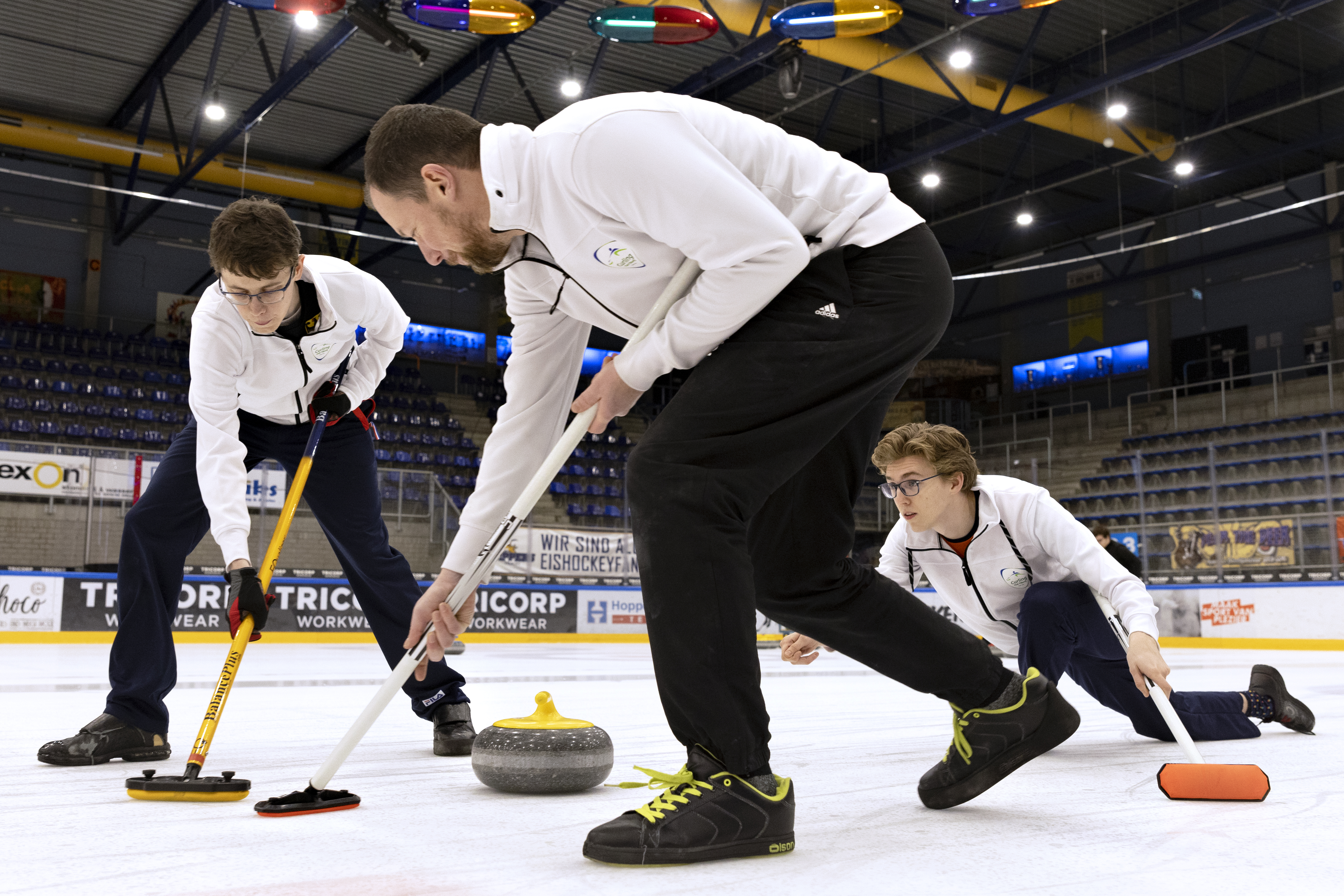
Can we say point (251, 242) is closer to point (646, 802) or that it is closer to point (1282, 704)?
point (646, 802)

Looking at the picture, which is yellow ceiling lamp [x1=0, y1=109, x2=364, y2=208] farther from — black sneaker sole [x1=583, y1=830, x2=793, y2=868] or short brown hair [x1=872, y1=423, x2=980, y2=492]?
black sneaker sole [x1=583, y1=830, x2=793, y2=868]

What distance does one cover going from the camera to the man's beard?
1493 millimetres

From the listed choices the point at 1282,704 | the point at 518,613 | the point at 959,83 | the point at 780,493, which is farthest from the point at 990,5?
the point at 518,613

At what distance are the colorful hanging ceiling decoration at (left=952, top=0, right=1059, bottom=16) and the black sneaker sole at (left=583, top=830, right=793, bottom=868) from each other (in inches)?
263

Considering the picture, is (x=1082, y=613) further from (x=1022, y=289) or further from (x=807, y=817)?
(x=1022, y=289)

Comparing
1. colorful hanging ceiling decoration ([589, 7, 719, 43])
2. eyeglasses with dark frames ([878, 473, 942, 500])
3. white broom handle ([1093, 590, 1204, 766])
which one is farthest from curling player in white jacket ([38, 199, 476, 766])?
colorful hanging ceiling decoration ([589, 7, 719, 43])

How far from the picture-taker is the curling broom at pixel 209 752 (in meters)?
1.73

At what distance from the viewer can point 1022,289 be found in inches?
872

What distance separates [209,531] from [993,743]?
1.94m

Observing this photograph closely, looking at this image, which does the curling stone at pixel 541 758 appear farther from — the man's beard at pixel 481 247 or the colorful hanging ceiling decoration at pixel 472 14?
the colorful hanging ceiling decoration at pixel 472 14

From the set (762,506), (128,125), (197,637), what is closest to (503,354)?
(128,125)

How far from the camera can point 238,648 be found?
1.98 metres

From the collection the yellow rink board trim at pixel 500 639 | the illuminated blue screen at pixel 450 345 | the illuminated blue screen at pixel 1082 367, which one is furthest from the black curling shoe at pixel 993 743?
the illuminated blue screen at pixel 1082 367

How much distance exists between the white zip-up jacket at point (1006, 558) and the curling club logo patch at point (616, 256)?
1147mm
